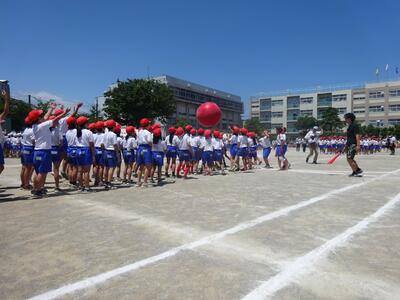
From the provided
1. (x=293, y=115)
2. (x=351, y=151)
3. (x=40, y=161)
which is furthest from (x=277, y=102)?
(x=40, y=161)

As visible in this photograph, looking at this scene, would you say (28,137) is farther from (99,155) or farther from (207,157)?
(207,157)

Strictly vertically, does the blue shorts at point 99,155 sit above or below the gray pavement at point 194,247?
above

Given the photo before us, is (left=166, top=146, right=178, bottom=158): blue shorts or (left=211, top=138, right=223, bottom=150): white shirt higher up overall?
(left=211, top=138, right=223, bottom=150): white shirt

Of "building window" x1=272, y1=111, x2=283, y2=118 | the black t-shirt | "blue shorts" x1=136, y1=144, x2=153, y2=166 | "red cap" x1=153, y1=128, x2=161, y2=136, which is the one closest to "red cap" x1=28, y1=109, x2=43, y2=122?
"blue shorts" x1=136, y1=144, x2=153, y2=166

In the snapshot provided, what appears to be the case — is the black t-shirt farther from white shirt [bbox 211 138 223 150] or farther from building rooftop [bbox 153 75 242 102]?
building rooftop [bbox 153 75 242 102]

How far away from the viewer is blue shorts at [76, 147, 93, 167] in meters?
9.70

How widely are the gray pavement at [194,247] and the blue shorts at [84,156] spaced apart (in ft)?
4.73

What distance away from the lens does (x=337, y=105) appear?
9869cm

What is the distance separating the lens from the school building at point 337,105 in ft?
297

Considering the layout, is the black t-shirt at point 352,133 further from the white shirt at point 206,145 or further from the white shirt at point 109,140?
the white shirt at point 109,140

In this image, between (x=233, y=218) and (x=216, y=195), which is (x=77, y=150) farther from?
(x=233, y=218)

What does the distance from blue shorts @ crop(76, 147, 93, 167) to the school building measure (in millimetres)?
94514

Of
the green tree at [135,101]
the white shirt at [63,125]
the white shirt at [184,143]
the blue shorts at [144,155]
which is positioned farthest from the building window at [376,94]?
the white shirt at [63,125]

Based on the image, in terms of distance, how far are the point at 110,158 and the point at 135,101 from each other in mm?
38638
